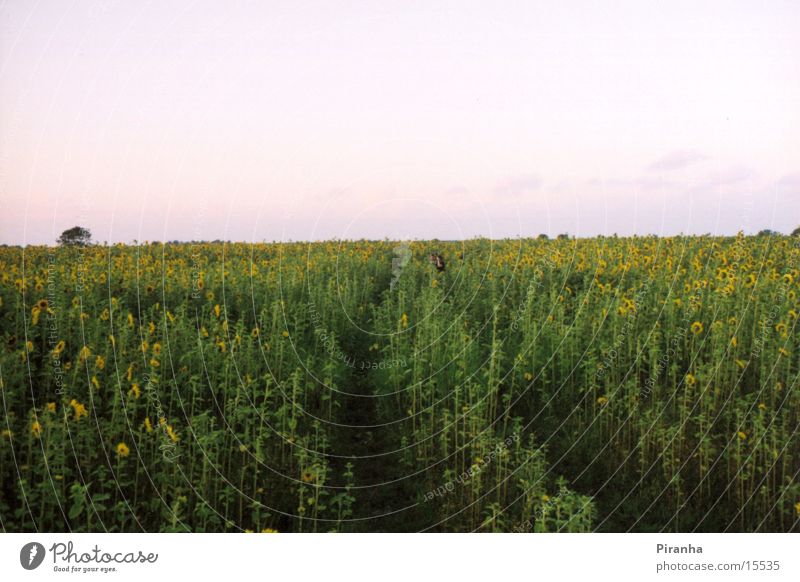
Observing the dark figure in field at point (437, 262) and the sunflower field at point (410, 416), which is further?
the dark figure in field at point (437, 262)

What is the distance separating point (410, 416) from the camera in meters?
6.19

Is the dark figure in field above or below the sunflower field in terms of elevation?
above

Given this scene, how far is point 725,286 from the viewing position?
7.56 m

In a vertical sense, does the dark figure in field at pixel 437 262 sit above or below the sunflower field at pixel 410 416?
above

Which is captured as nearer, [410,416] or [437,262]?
[410,416]

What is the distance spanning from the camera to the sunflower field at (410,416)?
15.0 ft

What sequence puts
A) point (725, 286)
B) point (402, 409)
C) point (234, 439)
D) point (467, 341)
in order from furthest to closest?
point (725, 286), point (467, 341), point (402, 409), point (234, 439)

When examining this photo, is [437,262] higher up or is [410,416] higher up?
[437,262]

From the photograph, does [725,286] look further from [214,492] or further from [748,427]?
[214,492]

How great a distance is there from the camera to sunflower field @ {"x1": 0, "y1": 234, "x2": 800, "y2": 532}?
181 inches

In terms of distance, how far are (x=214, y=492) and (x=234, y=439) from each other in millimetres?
593

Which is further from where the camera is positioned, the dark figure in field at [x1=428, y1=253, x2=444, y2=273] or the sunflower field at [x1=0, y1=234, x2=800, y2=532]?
the dark figure in field at [x1=428, y1=253, x2=444, y2=273]

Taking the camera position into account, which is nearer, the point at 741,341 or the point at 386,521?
the point at 386,521
